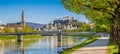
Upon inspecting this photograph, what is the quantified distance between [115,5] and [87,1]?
2696mm

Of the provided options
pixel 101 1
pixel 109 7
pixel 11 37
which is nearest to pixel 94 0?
pixel 101 1

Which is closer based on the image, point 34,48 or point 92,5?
point 92,5

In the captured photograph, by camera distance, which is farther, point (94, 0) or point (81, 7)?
point (81, 7)

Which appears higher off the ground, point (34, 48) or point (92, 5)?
point (92, 5)

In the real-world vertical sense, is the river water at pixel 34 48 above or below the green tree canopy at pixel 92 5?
below

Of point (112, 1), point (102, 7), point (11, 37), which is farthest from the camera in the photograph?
point (11, 37)

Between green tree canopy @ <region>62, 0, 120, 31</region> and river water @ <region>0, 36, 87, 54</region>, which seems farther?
river water @ <region>0, 36, 87, 54</region>

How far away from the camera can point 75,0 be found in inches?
1344

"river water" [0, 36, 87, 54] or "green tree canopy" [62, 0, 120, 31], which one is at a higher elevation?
"green tree canopy" [62, 0, 120, 31]

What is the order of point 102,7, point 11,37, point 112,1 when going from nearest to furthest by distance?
point 112,1 → point 102,7 → point 11,37

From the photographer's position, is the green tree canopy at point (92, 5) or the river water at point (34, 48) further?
the river water at point (34, 48)

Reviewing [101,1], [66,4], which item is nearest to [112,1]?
[101,1]

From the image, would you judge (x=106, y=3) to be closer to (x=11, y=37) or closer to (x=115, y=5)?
(x=115, y=5)

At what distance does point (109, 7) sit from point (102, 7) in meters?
1.32
